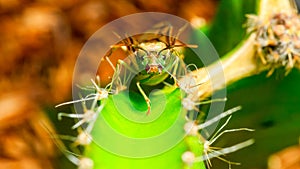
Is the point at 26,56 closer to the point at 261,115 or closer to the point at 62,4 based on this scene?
the point at 62,4

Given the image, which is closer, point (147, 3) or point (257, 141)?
point (257, 141)

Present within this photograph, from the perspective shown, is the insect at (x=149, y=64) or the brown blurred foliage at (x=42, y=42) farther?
the brown blurred foliage at (x=42, y=42)

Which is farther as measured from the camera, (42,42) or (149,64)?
(42,42)

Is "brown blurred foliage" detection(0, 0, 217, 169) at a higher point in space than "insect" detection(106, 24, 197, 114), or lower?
higher

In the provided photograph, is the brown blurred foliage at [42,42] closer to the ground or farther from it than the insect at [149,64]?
farther from it

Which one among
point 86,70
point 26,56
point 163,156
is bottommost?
point 163,156

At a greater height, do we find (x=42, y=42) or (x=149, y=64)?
(x=42, y=42)

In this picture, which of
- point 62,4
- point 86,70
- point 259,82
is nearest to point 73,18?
point 62,4

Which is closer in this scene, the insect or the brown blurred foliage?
the insect
